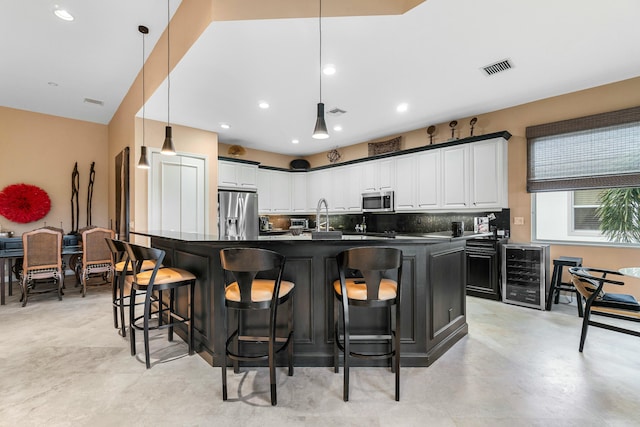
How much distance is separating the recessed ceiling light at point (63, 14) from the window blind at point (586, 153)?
19.6 feet

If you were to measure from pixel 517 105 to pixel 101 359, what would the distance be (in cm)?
607

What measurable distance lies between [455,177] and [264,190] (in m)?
A: 4.13

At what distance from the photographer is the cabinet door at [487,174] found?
434 cm

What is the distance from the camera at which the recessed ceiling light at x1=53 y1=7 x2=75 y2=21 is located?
2943 millimetres

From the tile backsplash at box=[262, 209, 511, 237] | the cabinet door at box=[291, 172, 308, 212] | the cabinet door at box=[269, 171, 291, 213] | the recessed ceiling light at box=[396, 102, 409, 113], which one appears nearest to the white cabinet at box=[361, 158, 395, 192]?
the tile backsplash at box=[262, 209, 511, 237]

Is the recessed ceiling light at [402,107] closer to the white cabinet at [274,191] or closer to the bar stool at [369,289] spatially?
the bar stool at [369,289]

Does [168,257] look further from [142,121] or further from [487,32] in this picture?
[487,32]

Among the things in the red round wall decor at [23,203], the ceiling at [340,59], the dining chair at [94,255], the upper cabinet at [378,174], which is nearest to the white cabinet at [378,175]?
the upper cabinet at [378,174]

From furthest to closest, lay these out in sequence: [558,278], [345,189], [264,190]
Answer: [264,190] → [345,189] → [558,278]

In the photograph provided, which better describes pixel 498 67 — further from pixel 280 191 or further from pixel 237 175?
pixel 280 191

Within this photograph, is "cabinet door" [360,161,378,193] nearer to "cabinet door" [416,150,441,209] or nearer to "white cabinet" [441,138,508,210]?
"cabinet door" [416,150,441,209]

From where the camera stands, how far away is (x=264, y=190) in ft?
22.4

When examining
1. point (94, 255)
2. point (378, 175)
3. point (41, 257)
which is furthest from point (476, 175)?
point (41, 257)

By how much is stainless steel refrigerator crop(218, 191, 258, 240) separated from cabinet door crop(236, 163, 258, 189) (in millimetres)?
224
